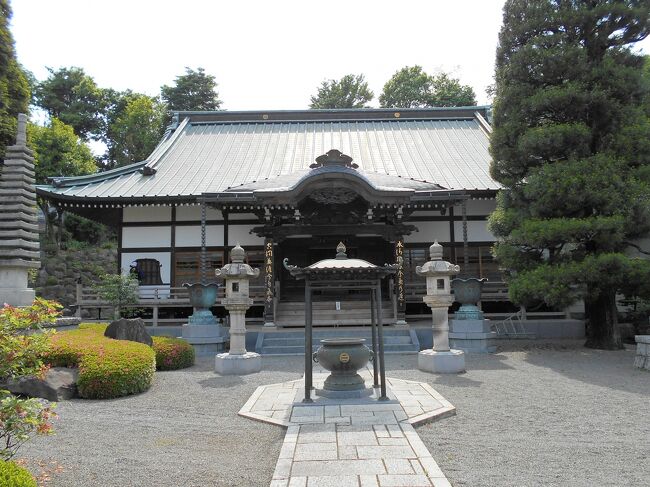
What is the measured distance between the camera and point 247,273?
10.1 metres

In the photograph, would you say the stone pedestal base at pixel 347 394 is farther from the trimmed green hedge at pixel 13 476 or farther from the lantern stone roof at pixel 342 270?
the trimmed green hedge at pixel 13 476

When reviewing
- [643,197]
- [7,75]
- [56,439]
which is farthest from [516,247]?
[7,75]

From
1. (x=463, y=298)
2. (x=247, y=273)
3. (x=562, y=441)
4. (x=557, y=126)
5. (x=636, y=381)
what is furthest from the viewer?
(x=463, y=298)

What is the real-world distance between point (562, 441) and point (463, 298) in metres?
7.59

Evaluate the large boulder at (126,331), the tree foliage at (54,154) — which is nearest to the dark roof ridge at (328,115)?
the tree foliage at (54,154)

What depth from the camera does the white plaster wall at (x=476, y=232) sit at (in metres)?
16.8

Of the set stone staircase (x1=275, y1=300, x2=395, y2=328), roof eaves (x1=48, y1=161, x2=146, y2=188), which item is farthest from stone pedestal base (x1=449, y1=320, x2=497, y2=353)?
roof eaves (x1=48, y1=161, x2=146, y2=188)

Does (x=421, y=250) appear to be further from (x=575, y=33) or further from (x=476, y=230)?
(x=575, y=33)

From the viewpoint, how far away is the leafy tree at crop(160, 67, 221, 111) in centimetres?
3753

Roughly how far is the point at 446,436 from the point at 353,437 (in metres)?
1.13

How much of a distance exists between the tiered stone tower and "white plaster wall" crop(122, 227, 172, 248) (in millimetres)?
7479

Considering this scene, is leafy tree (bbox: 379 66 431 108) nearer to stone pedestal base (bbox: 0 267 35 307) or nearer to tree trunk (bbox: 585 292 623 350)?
tree trunk (bbox: 585 292 623 350)

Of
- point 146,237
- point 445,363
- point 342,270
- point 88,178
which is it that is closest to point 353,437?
point 342,270

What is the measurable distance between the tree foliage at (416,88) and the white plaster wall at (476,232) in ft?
84.4
